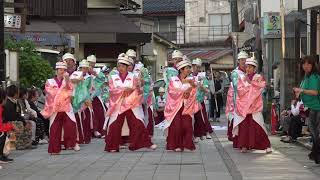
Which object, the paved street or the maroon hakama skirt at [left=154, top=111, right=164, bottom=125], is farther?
the maroon hakama skirt at [left=154, top=111, right=164, bottom=125]

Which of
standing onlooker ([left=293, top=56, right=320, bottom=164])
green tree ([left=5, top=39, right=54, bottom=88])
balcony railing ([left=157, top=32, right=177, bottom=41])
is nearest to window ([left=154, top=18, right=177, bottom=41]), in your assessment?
balcony railing ([left=157, top=32, right=177, bottom=41])

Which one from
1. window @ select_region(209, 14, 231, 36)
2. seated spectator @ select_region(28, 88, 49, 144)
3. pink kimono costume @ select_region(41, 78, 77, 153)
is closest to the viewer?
pink kimono costume @ select_region(41, 78, 77, 153)

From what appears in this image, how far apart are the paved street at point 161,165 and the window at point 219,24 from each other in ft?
138

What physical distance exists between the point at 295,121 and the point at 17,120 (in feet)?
19.7

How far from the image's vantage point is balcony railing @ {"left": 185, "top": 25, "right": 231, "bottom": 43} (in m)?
58.2

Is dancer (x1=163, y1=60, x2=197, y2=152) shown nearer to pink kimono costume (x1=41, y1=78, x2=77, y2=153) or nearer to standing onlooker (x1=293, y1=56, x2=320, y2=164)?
pink kimono costume (x1=41, y1=78, x2=77, y2=153)

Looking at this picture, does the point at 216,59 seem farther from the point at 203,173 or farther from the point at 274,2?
the point at 203,173

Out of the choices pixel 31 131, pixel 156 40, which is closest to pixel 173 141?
pixel 31 131

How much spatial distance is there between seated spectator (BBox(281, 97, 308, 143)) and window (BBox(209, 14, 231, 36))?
40961 mm

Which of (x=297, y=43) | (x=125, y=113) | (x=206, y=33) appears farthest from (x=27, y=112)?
(x=206, y=33)

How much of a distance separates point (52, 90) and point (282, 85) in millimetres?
7527

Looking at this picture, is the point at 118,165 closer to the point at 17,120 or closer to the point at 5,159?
the point at 5,159

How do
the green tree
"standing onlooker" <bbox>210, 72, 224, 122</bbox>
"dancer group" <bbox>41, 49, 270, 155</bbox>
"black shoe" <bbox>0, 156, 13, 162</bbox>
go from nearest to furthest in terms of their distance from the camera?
1. "black shoe" <bbox>0, 156, 13, 162</bbox>
2. "dancer group" <bbox>41, 49, 270, 155</bbox>
3. the green tree
4. "standing onlooker" <bbox>210, 72, 224, 122</bbox>

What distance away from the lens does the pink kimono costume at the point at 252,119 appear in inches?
594
